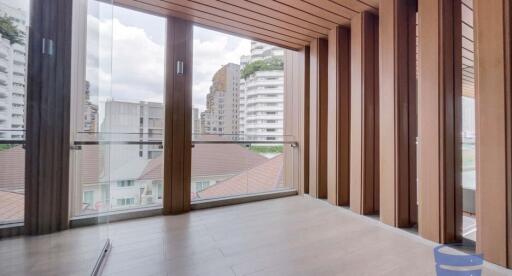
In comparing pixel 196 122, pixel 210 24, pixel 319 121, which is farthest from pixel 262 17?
pixel 319 121

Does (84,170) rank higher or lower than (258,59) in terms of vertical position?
lower

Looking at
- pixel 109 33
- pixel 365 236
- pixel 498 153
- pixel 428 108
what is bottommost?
pixel 365 236

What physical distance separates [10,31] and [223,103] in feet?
7.15

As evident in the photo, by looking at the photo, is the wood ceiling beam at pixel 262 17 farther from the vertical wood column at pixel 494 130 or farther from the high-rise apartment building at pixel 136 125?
the vertical wood column at pixel 494 130

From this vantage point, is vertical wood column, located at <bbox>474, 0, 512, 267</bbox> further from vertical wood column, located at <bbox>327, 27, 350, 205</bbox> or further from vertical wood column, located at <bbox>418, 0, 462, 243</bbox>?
vertical wood column, located at <bbox>327, 27, 350, 205</bbox>

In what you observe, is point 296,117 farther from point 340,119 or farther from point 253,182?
point 253,182

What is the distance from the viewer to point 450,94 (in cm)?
219

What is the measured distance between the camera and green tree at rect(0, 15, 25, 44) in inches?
69.4

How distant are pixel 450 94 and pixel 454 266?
139cm

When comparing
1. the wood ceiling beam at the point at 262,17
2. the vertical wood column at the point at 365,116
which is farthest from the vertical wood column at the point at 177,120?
the vertical wood column at the point at 365,116

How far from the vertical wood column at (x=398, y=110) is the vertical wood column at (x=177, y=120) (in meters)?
2.28

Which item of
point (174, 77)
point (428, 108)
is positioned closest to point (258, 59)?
point (174, 77)

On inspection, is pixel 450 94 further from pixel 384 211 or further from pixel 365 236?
pixel 365 236

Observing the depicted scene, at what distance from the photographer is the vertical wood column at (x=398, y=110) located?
101 inches
